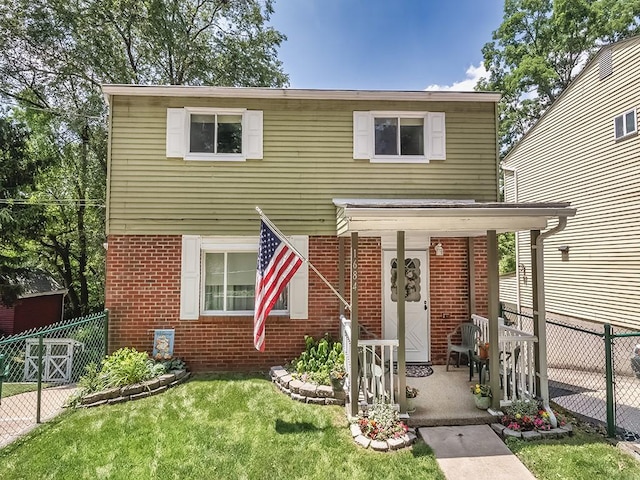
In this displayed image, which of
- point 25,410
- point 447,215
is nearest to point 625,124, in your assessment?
point 447,215

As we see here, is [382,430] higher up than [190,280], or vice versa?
[190,280]

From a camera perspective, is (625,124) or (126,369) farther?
(625,124)

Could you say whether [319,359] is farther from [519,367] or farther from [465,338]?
[519,367]

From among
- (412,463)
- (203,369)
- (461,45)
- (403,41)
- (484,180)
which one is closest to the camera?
(412,463)

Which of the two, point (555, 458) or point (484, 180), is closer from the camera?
point (555, 458)

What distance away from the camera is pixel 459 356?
7.05 metres

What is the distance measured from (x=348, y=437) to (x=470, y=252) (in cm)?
459

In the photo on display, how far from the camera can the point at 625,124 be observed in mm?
8344

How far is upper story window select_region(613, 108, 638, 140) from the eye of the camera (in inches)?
319

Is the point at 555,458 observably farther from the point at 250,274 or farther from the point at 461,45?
the point at 461,45

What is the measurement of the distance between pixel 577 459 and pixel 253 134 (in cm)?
721

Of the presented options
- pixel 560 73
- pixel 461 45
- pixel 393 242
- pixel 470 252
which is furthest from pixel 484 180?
pixel 560 73

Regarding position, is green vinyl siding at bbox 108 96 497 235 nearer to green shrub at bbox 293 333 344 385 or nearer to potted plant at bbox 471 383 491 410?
green shrub at bbox 293 333 344 385

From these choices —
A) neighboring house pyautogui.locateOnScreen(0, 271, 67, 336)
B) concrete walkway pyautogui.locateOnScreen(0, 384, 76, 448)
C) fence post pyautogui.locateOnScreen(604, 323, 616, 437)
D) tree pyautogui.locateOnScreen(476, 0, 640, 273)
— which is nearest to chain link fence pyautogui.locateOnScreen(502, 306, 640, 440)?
fence post pyautogui.locateOnScreen(604, 323, 616, 437)
